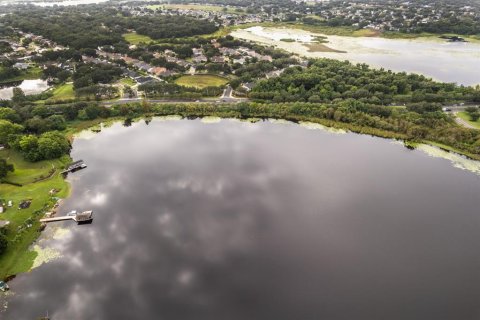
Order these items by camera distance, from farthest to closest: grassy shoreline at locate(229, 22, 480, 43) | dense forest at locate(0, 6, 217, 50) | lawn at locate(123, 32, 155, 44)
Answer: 1. grassy shoreline at locate(229, 22, 480, 43)
2. lawn at locate(123, 32, 155, 44)
3. dense forest at locate(0, 6, 217, 50)

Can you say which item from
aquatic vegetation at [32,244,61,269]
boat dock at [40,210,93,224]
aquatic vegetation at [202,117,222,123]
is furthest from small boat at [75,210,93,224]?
aquatic vegetation at [202,117,222,123]

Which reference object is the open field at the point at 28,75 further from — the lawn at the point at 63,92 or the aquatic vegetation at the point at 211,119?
the aquatic vegetation at the point at 211,119

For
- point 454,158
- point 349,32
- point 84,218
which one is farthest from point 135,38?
point 454,158

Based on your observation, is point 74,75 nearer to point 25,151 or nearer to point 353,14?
point 25,151

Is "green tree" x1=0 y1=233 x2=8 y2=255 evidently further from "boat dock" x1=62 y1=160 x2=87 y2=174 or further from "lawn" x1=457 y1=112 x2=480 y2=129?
"lawn" x1=457 y1=112 x2=480 y2=129


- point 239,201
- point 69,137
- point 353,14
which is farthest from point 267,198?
point 353,14

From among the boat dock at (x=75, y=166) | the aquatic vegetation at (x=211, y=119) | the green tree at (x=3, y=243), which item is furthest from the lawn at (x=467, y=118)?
the green tree at (x=3, y=243)
